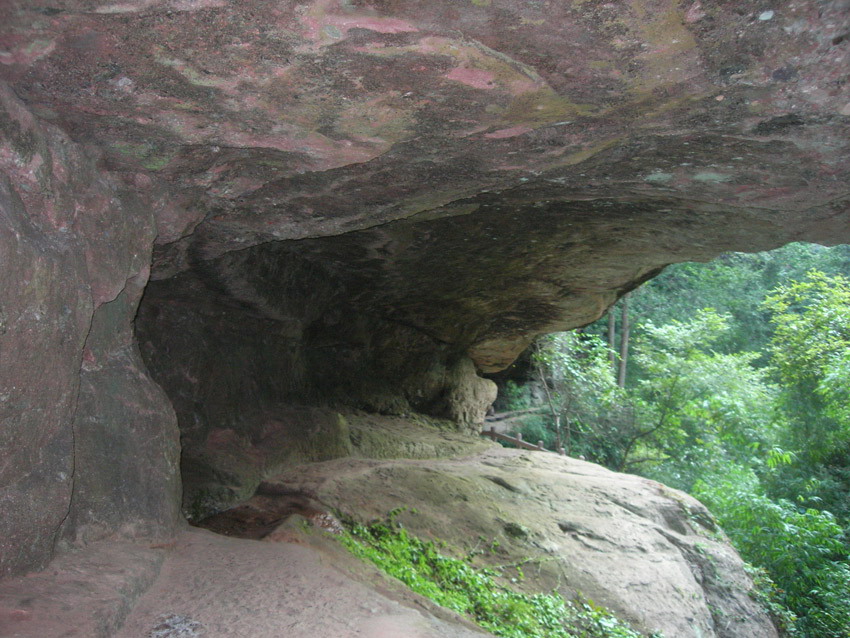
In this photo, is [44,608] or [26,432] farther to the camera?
[26,432]

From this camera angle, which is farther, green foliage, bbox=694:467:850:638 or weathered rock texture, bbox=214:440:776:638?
green foliage, bbox=694:467:850:638

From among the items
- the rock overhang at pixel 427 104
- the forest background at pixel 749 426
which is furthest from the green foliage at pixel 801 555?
the rock overhang at pixel 427 104

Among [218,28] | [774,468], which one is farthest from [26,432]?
[774,468]

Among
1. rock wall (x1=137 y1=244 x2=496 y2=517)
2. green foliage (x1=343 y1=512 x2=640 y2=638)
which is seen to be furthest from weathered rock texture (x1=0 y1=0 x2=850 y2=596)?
green foliage (x1=343 y1=512 x2=640 y2=638)

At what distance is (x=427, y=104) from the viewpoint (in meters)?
2.86

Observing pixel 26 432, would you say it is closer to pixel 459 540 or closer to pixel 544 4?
pixel 544 4

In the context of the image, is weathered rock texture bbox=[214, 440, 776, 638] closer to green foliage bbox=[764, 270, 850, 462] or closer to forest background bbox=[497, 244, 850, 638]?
forest background bbox=[497, 244, 850, 638]

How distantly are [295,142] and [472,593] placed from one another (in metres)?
3.55

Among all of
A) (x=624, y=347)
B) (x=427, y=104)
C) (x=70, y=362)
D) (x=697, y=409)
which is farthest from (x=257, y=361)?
(x=624, y=347)

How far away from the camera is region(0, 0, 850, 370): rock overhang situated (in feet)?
7.54

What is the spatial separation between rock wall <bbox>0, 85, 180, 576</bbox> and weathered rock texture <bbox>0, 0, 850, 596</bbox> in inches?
0.5

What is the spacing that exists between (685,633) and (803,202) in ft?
13.7

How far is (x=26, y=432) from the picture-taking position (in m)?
2.60

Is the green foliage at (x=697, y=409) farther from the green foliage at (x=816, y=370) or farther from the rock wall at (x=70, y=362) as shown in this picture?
the rock wall at (x=70, y=362)
